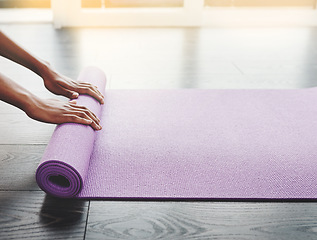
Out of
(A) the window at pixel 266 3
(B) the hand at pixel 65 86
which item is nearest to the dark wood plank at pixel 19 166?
(B) the hand at pixel 65 86

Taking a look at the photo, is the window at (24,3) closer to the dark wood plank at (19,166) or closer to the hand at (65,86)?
the hand at (65,86)

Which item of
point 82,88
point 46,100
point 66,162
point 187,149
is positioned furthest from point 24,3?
point 66,162

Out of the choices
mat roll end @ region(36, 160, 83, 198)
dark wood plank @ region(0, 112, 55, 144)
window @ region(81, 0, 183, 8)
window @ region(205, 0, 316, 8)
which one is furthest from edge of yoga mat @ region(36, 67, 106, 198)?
window @ region(205, 0, 316, 8)

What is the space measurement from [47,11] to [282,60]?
2.77 m

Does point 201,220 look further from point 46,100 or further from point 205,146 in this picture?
point 46,100

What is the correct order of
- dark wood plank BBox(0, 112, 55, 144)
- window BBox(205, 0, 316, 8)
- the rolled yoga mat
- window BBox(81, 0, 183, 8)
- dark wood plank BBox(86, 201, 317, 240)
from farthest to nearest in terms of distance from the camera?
window BBox(205, 0, 316, 8) < window BBox(81, 0, 183, 8) < dark wood plank BBox(0, 112, 55, 144) < the rolled yoga mat < dark wood plank BBox(86, 201, 317, 240)

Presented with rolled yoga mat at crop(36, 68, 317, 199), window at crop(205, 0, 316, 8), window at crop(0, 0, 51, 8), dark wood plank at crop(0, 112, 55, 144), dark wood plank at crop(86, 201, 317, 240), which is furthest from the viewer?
window at crop(0, 0, 51, 8)

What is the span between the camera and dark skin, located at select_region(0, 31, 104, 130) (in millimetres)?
1155

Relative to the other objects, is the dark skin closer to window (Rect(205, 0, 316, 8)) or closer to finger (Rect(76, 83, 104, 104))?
finger (Rect(76, 83, 104, 104))

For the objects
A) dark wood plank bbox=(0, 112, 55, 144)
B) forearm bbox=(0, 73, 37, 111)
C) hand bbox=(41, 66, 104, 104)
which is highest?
forearm bbox=(0, 73, 37, 111)

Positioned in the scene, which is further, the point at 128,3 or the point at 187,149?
the point at 128,3

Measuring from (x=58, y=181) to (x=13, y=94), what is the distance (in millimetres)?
310

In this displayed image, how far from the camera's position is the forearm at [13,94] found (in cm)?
113

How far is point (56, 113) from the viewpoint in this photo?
1.20m
